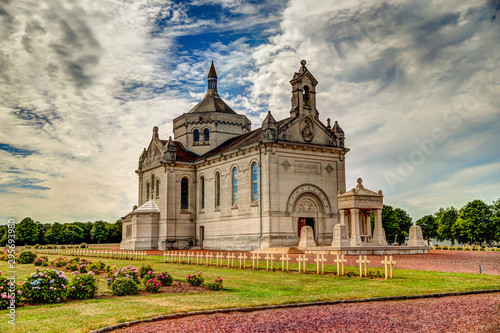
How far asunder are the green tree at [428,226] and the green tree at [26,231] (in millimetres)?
85358

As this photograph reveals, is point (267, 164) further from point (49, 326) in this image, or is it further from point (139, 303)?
point (49, 326)

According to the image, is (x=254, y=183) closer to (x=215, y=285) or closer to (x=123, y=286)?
(x=215, y=285)

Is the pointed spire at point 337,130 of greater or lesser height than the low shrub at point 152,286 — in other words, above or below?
above

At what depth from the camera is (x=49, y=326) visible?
11.0m

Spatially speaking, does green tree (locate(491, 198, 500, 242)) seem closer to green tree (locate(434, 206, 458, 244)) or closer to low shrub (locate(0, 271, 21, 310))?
green tree (locate(434, 206, 458, 244))

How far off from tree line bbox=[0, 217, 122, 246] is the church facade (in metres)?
39.7

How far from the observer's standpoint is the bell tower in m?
47.9

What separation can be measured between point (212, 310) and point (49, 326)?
4173mm

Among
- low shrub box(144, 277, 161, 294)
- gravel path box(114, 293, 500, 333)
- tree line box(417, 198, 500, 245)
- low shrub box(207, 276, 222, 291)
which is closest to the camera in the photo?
gravel path box(114, 293, 500, 333)

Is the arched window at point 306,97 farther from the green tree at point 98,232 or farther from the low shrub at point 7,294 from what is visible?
the green tree at point 98,232

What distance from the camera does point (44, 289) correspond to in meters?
14.9

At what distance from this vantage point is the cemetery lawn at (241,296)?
1170cm

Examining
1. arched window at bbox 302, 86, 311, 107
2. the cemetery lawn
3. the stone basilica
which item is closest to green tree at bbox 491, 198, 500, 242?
the stone basilica

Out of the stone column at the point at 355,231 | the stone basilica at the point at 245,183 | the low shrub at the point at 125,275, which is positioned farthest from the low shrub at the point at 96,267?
the stone column at the point at 355,231
